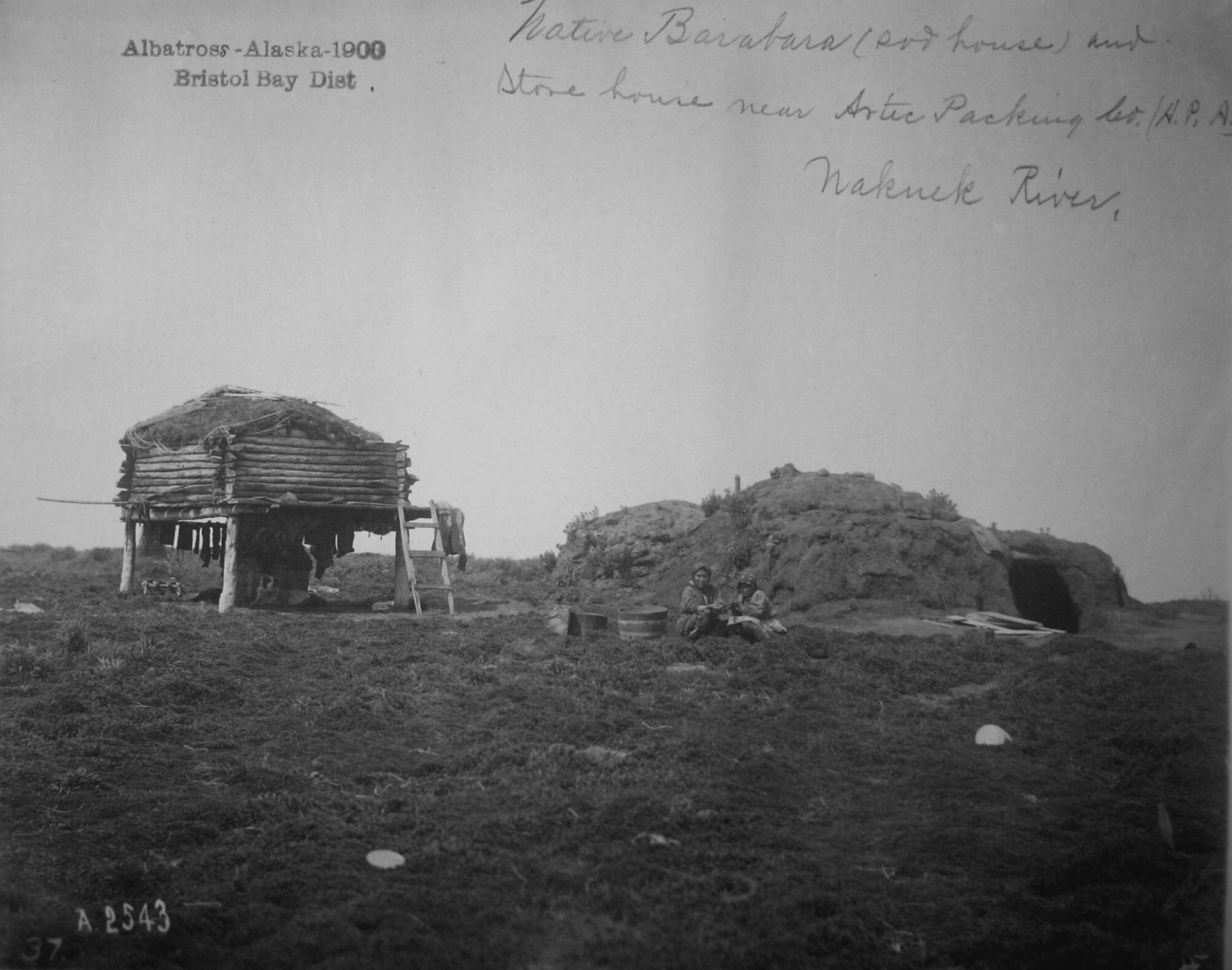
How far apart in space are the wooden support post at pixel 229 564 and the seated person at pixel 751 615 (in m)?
7.81

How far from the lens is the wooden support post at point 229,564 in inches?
567

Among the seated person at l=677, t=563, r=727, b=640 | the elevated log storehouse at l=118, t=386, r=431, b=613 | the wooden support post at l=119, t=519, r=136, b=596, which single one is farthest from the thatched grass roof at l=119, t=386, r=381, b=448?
the seated person at l=677, t=563, r=727, b=640

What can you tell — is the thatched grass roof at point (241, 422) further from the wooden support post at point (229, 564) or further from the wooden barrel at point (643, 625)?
the wooden barrel at point (643, 625)

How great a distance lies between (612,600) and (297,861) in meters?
11.9

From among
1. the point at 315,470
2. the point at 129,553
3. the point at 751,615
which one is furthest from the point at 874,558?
the point at 129,553

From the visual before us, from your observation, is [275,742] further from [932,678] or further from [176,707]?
[932,678]

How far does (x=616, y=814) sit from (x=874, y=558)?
987 centimetres

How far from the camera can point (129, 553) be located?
53.7 ft

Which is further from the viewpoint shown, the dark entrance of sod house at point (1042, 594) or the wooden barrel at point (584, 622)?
the dark entrance of sod house at point (1042, 594)

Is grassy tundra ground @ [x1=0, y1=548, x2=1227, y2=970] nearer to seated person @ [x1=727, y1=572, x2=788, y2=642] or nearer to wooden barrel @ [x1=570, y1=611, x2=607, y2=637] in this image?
seated person @ [x1=727, y1=572, x2=788, y2=642]

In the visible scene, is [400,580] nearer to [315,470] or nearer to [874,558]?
[315,470]

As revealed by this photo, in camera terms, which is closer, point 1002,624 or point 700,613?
point 700,613

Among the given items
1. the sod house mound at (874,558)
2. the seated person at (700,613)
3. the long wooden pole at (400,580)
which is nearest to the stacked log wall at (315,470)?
the long wooden pole at (400,580)

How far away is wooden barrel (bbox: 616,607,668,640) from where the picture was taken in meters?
10.8
